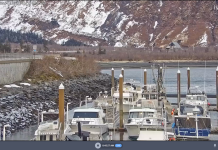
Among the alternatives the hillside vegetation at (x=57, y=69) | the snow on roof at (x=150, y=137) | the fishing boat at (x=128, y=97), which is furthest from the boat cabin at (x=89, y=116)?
the hillside vegetation at (x=57, y=69)

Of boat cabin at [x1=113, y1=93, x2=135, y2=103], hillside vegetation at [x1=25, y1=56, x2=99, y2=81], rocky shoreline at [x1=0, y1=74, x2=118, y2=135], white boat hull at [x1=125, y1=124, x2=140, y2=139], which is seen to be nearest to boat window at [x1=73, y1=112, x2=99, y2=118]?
white boat hull at [x1=125, y1=124, x2=140, y2=139]

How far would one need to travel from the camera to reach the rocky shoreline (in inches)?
1226

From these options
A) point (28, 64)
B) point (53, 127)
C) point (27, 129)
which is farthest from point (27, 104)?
point (28, 64)

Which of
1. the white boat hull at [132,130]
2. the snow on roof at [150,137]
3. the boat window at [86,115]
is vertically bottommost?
the white boat hull at [132,130]

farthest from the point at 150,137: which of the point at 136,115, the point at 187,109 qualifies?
the point at 187,109

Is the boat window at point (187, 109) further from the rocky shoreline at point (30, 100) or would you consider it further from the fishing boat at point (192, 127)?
the rocky shoreline at point (30, 100)

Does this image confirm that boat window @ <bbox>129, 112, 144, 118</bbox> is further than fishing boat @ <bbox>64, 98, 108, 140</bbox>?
Yes

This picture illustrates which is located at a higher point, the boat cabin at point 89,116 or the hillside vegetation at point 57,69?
the hillside vegetation at point 57,69

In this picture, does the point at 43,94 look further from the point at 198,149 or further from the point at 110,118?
the point at 198,149

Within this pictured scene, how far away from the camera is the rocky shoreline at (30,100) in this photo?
1226 inches

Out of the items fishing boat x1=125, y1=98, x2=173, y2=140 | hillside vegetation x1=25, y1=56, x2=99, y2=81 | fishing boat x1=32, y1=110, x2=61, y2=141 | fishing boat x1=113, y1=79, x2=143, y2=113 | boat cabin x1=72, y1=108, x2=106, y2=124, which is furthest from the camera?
hillside vegetation x1=25, y1=56, x2=99, y2=81

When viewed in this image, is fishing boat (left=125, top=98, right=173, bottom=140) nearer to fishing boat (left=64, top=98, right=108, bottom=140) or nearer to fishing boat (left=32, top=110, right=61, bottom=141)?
fishing boat (left=64, top=98, right=108, bottom=140)

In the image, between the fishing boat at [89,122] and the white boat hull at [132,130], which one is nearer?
the fishing boat at [89,122]

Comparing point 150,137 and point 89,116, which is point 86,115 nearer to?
point 89,116
